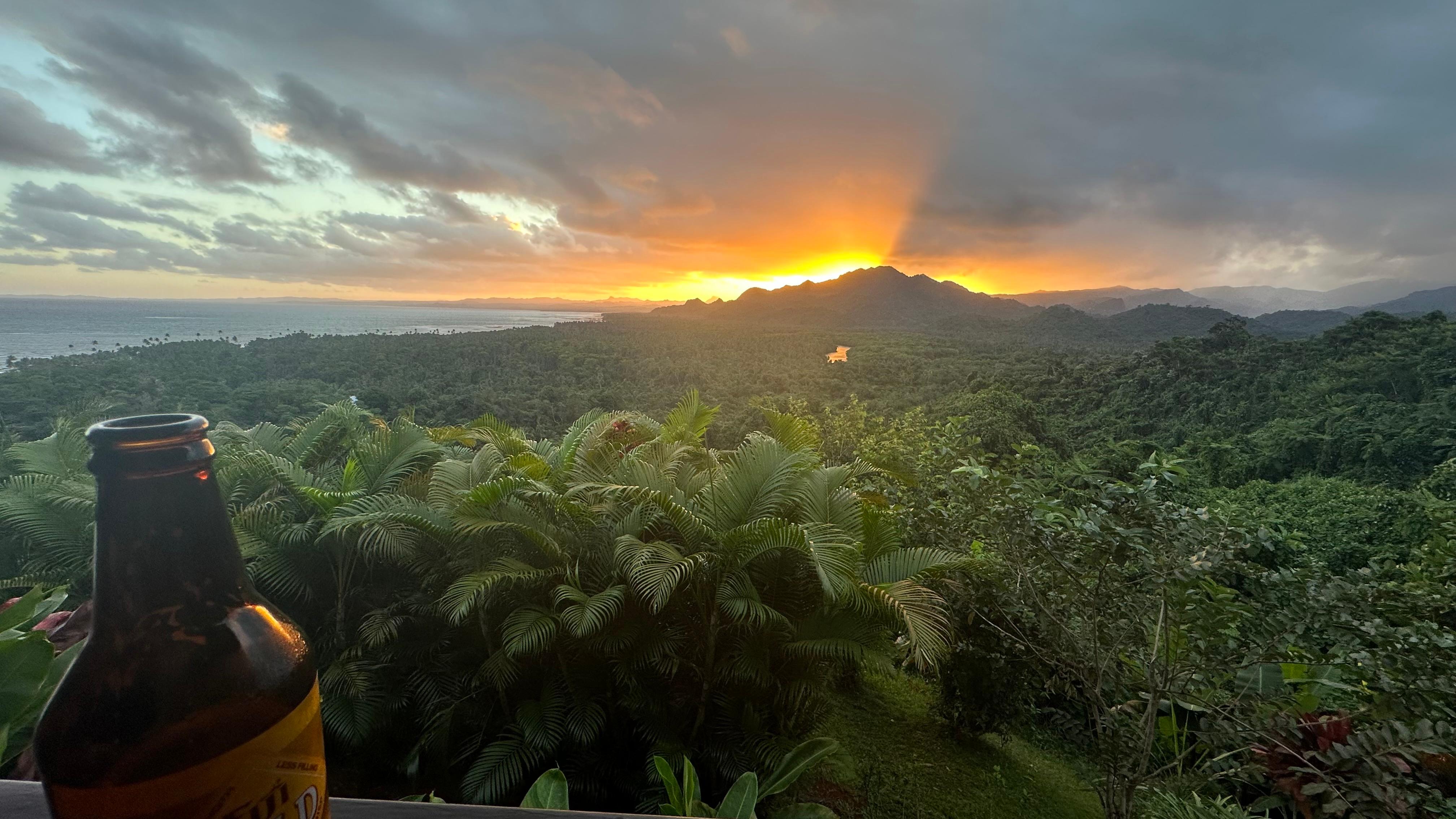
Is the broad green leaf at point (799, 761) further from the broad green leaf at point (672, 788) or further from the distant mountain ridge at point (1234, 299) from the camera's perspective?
the distant mountain ridge at point (1234, 299)

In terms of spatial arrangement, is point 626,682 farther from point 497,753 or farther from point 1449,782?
point 1449,782

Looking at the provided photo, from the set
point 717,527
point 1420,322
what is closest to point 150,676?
point 717,527

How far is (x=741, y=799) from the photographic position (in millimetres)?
1531

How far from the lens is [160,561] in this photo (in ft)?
1.63

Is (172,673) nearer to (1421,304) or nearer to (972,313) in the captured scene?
(1421,304)

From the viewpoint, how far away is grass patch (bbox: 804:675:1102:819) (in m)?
3.68

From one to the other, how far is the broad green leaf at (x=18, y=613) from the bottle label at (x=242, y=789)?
0.79m

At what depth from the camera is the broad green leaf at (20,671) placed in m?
0.72

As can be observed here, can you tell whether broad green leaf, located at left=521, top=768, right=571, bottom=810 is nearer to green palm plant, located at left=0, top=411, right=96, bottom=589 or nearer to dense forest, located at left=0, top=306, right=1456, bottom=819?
dense forest, located at left=0, top=306, right=1456, bottom=819

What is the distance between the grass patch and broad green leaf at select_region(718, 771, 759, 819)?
244cm

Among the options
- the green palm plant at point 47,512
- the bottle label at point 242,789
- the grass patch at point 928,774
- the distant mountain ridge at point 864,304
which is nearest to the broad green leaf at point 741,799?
the bottle label at point 242,789

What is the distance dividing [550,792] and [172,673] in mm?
1144

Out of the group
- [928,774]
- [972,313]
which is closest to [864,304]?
[972,313]

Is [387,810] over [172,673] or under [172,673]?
under
